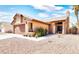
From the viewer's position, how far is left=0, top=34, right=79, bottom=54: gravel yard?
7.47 ft

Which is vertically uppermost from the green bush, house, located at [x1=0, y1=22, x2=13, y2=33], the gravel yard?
house, located at [x1=0, y1=22, x2=13, y2=33]

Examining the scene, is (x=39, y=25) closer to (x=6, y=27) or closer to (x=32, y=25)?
(x=32, y=25)

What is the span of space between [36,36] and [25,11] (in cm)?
44

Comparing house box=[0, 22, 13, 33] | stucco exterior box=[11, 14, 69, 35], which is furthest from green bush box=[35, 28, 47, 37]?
house box=[0, 22, 13, 33]

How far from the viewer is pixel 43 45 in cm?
232

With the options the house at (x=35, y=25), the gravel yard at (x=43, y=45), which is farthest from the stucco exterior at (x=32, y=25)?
the gravel yard at (x=43, y=45)

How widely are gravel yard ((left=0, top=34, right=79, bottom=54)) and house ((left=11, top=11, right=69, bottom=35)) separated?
0.11m

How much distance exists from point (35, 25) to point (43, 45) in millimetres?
354

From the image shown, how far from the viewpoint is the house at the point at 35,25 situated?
236cm

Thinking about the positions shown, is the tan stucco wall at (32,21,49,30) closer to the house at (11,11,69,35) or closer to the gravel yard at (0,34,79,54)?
the house at (11,11,69,35)

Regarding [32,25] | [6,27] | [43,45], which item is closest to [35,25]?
[32,25]
